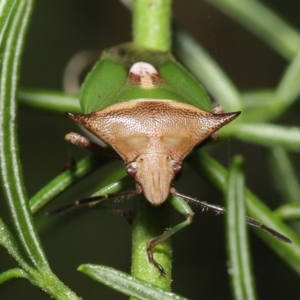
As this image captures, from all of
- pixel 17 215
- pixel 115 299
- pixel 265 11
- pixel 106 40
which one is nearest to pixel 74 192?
pixel 17 215

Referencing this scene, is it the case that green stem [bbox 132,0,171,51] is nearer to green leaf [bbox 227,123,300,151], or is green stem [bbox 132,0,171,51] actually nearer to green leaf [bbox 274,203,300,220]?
green leaf [bbox 227,123,300,151]

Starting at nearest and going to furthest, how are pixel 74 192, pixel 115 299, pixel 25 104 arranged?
pixel 25 104 < pixel 74 192 < pixel 115 299

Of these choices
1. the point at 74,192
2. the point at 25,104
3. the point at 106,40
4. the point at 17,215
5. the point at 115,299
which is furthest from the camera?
the point at 106,40

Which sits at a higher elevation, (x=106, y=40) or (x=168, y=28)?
(x=106, y=40)

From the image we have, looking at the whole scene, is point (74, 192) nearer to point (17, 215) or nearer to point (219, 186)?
point (219, 186)

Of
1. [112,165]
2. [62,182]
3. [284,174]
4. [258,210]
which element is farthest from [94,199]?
[112,165]

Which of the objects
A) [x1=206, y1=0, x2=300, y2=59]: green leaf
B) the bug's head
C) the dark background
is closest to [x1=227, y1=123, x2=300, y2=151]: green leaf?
the bug's head

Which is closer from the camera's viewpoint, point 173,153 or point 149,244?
point 149,244

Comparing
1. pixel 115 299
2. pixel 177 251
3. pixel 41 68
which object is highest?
pixel 41 68
